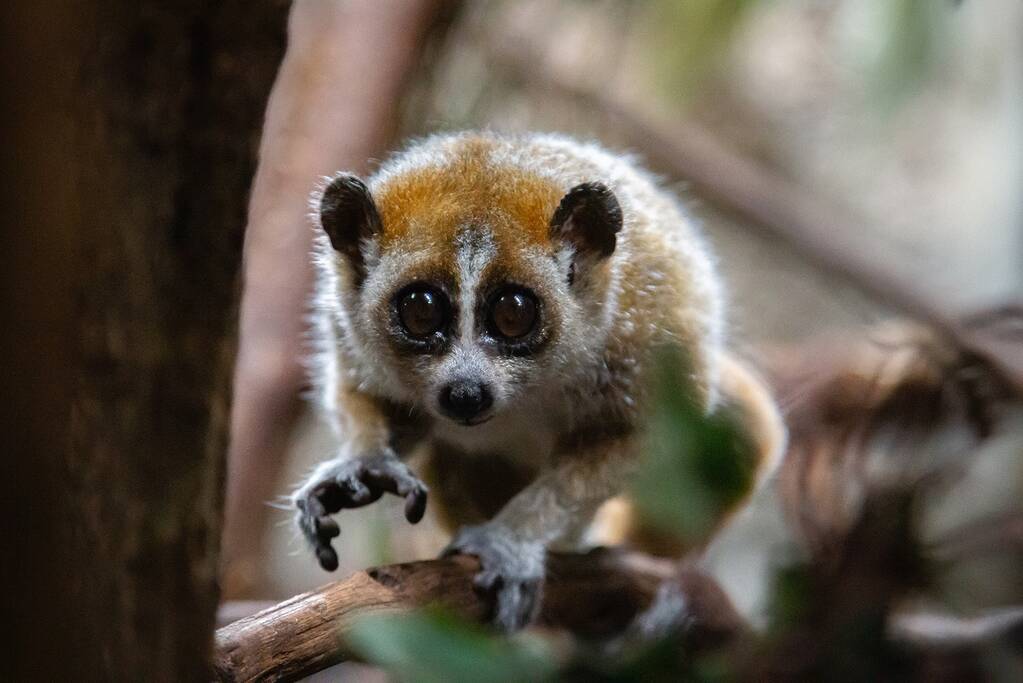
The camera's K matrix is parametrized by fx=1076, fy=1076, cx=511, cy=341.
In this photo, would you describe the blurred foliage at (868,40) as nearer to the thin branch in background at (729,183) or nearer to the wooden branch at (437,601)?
the thin branch in background at (729,183)

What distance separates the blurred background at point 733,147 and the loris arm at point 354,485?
1.32ft

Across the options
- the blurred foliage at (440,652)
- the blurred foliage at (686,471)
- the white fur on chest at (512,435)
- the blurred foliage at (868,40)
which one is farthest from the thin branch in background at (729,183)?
the blurred foliage at (440,652)

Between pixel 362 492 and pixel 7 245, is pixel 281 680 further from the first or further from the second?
pixel 7 245

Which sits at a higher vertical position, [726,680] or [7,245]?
[7,245]

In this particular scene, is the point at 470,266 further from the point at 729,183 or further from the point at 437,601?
the point at 729,183

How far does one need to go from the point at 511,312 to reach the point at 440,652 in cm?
173

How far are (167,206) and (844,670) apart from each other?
1.47m

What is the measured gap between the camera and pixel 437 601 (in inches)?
135

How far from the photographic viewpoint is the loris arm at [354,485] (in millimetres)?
3617

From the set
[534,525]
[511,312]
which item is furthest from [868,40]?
[534,525]

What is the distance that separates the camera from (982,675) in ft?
7.60

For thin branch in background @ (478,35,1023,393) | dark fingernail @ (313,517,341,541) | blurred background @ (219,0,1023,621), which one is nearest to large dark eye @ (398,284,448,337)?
dark fingernail @ (313,517,341,541)

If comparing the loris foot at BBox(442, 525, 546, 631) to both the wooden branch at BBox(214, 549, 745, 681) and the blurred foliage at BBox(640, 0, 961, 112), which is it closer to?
the wooden branch at BBox(214, 549, 745, 681)

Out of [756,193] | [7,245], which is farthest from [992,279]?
[7,245]
